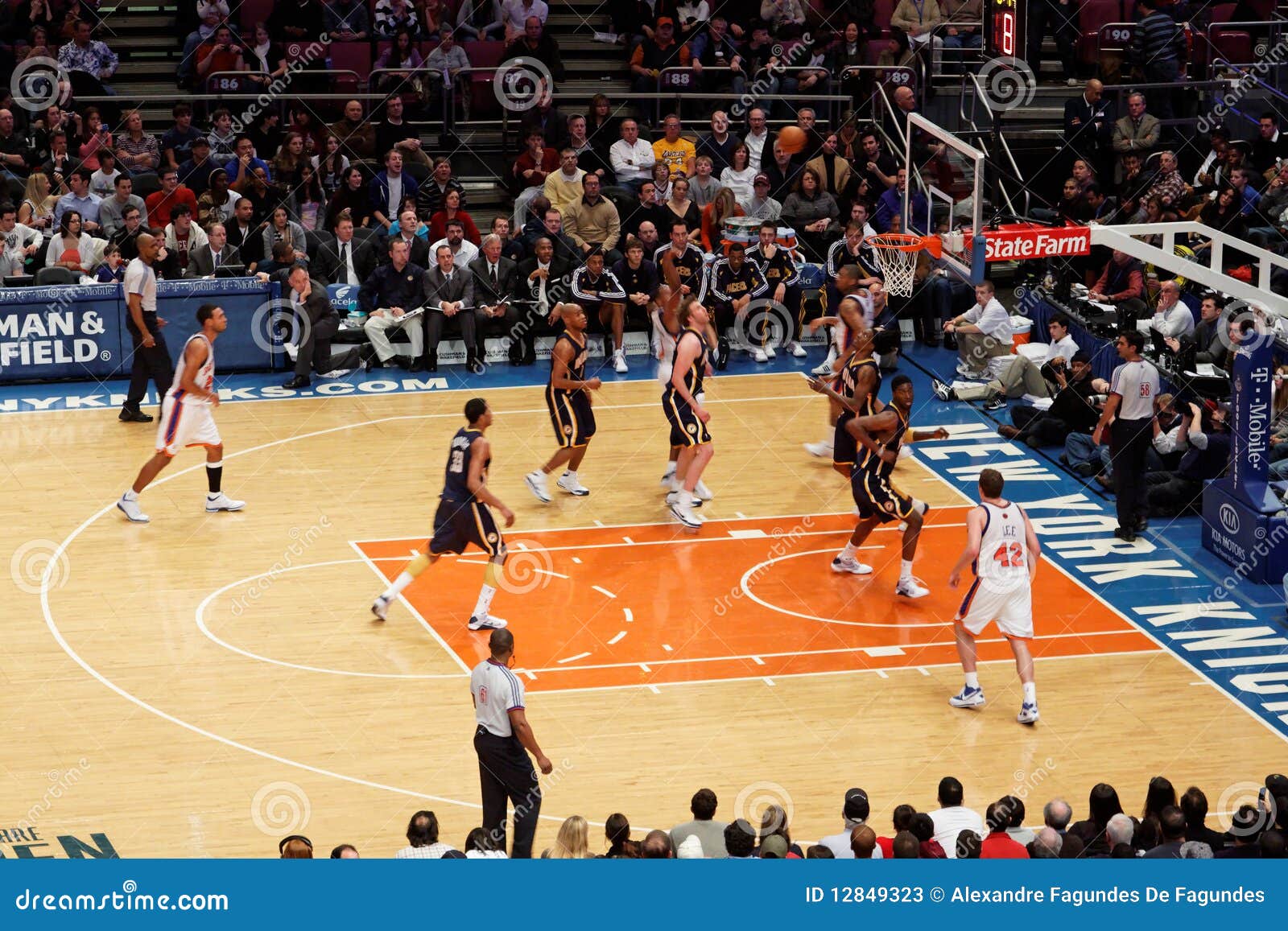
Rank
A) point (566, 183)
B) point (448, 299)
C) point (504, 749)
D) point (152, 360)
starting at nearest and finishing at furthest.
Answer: point (504, 749)
point (152, 360)
point (448, 299)
point (566, 183)

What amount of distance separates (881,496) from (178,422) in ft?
20.1

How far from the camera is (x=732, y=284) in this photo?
866 inches

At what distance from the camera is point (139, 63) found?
26.3m

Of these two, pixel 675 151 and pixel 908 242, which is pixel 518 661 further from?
pixel 675 151

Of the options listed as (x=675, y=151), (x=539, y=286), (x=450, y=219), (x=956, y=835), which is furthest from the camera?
(x=675, y=151)

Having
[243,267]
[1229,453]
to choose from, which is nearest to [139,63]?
[243,267]

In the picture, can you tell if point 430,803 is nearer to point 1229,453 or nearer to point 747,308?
point 1229,453

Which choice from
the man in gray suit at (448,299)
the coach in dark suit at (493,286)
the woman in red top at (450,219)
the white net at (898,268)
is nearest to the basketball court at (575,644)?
the white net at (898,268)

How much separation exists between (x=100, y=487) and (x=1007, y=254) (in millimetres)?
8666

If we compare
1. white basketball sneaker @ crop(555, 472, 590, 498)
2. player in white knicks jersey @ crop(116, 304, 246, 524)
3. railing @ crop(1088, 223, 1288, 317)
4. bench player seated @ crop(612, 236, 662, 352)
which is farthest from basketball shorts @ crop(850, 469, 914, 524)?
bench player seated @ crop(612, 236, 662, 352)

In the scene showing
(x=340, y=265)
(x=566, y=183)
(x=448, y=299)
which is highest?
(x=566, y=183)

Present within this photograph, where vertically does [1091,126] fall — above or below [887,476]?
above

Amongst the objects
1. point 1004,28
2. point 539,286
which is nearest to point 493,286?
point 539,286

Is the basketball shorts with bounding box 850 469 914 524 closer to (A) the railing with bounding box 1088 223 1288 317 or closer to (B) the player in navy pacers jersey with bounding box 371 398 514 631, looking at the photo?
(B) the player in navy pacers jersey with bounding box 371 398 514 631
